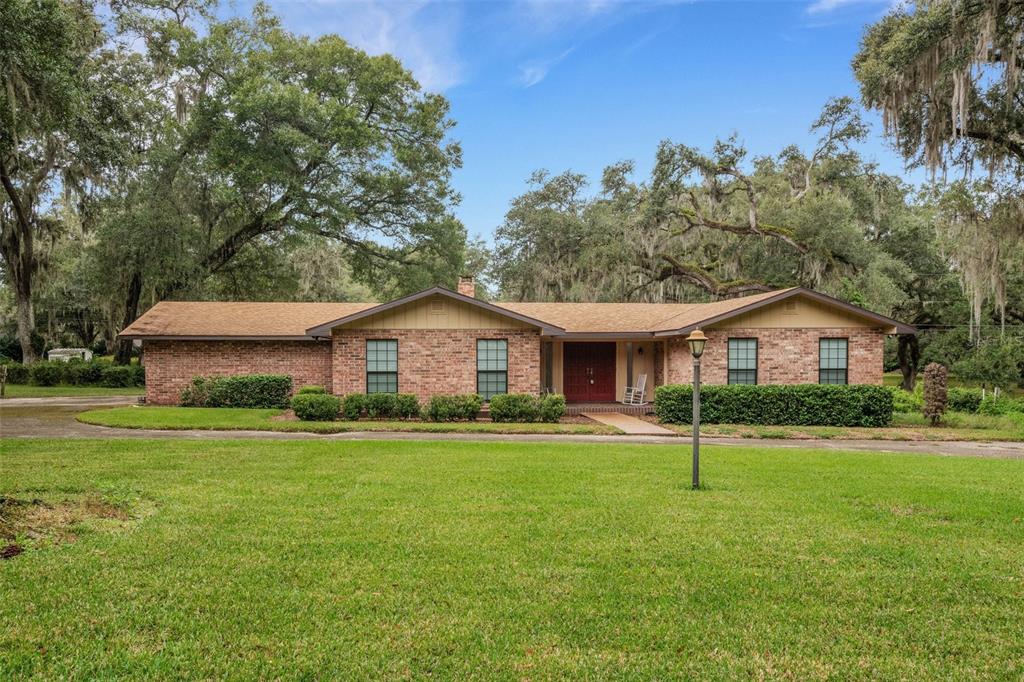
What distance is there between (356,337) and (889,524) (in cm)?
1380

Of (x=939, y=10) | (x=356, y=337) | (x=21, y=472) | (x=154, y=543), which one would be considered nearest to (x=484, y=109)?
(x=356, y=337)

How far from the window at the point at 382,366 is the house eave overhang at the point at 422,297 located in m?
0.99

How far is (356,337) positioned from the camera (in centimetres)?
1703

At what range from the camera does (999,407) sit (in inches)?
695

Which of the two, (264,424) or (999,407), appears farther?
(999,407)

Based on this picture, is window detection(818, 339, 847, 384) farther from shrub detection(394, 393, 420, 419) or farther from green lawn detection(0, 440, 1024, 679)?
shrub detection(394, 393, 420, 419)

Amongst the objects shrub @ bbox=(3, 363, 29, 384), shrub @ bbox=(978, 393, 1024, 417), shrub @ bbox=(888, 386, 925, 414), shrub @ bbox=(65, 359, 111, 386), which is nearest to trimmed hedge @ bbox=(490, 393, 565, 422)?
shrub @ bbox=(888, 386, 925, 414)

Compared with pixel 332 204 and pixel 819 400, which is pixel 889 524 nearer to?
pixel 819 400

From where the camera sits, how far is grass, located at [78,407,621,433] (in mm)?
13531

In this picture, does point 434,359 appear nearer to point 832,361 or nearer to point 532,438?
point 532,438

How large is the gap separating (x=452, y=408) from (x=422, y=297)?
132 inches

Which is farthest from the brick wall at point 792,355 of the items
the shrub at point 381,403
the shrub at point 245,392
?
the shrub at point 245,392

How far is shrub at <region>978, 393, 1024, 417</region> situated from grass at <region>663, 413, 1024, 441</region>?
1.35 meters

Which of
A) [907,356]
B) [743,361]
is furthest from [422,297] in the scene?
[907,356]
